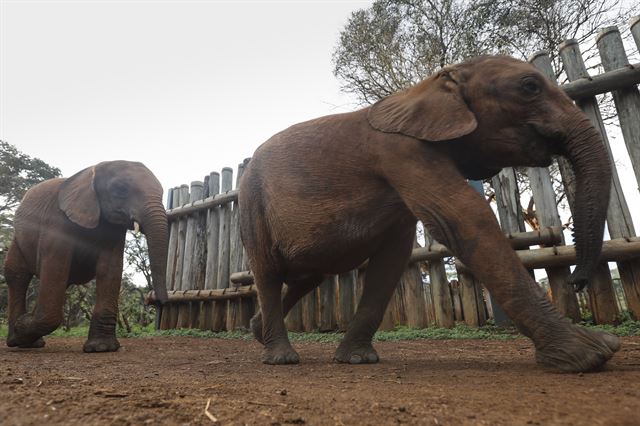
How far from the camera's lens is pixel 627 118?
448 cm

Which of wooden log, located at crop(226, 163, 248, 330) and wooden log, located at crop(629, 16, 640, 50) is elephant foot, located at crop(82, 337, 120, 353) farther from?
wooden log, located at crop(629, 16, 640, 50)

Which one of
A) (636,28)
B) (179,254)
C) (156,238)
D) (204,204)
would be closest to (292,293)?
(156,238)

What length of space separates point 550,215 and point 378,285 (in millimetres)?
2797

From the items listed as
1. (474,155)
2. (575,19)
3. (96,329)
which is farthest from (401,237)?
(575,19)

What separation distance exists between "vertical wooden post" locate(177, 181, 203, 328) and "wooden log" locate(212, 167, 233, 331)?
2.41ft

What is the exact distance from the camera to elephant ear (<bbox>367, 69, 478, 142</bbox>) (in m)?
2.29

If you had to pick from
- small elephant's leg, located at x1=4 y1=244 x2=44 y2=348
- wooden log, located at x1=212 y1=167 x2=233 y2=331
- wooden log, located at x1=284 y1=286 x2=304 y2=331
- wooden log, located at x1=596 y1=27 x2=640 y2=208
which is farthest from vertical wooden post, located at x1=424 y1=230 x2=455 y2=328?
small elephant's leg, located at x1=4 y1=244 x2=44 y2=348

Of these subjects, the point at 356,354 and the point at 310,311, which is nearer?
the point at 356,354

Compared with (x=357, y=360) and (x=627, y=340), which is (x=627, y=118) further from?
(x=357, y=360)

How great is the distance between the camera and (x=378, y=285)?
9.49ft

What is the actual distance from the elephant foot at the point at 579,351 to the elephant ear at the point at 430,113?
41.5 inches

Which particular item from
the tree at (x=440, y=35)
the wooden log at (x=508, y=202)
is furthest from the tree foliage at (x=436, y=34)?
the wooden log at (x=508, y=202)

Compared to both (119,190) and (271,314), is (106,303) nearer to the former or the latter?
(119,190)

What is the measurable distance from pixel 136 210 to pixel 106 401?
3.08 m
